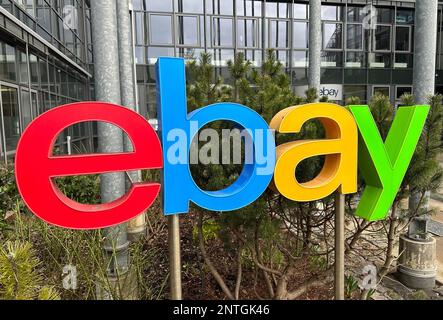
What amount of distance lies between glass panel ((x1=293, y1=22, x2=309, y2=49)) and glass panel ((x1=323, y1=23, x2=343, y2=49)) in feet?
3.20

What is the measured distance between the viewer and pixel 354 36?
1633cm

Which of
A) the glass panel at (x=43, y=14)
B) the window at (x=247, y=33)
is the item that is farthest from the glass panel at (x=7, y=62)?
the window at (x=247, y=33)

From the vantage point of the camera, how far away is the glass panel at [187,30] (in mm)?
14633

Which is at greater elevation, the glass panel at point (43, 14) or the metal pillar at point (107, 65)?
the glass panel at point (43, 14)

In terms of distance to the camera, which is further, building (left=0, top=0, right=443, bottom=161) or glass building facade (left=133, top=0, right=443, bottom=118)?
glass building facade (left=133, top=0, right=443, bottom=118)

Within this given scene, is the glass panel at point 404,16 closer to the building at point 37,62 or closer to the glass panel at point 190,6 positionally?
the glass panel at point 190,6

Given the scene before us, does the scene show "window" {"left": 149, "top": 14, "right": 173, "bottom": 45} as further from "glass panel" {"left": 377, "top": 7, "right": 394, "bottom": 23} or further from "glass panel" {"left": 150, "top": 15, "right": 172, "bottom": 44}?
"glass panel" {"left": 377, "top": 7, "right": 394, "bottom": 23}

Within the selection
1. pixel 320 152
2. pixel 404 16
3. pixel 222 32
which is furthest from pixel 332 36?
pixel 320 152

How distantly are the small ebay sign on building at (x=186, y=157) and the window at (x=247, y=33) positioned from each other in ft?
43.5

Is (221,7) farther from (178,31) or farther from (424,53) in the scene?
(424,53)

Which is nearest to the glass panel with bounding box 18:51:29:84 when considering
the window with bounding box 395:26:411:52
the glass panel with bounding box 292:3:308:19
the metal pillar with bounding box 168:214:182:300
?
the metal pillar with bounding box 168:214:182:300

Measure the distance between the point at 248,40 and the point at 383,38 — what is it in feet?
23.0

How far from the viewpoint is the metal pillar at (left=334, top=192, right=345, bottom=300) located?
9.76ft

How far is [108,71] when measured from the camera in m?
3.22
